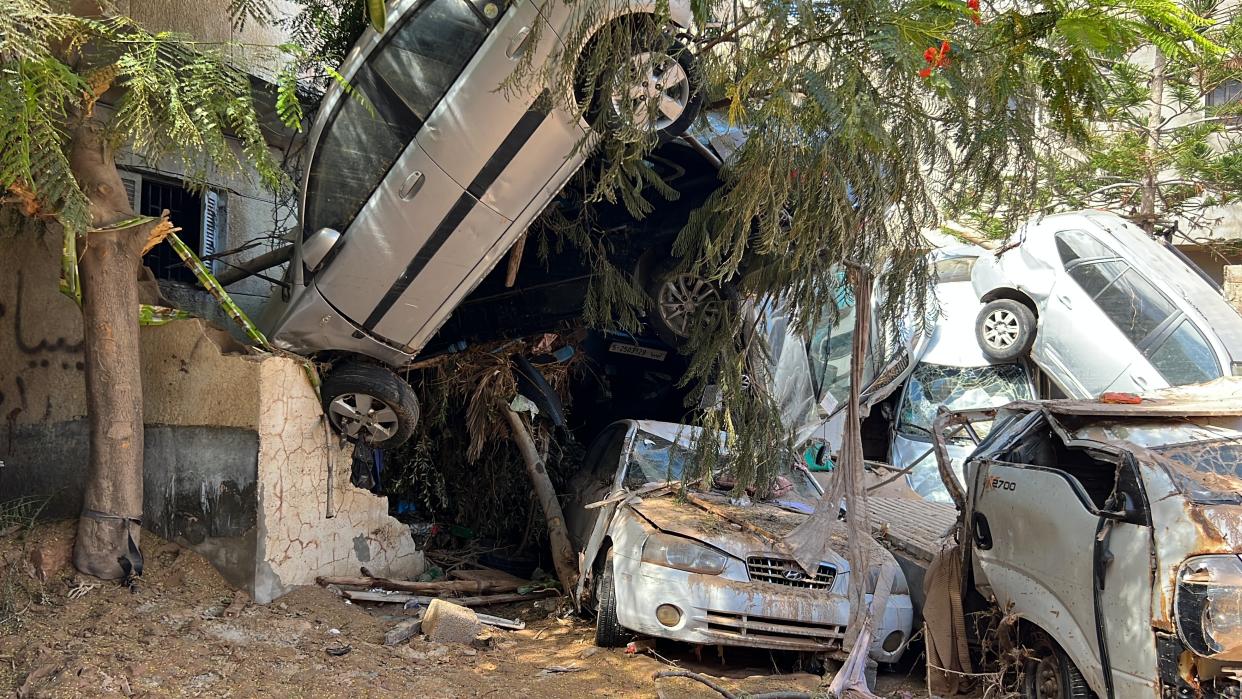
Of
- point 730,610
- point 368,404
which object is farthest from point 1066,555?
point 368,404

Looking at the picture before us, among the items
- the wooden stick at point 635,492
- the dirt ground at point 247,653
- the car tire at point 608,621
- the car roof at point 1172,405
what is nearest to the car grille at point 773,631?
the dirt ground at point 247,653

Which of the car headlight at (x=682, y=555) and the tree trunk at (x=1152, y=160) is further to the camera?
the tree trunk at (x=1152, y=160)

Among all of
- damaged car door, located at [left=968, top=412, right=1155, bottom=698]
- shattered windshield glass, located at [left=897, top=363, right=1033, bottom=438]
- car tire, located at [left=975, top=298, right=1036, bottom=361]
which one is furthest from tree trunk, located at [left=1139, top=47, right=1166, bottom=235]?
damaged car door, located at [left=968, top=412, right=1155, bottom=698]

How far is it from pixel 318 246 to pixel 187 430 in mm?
1519

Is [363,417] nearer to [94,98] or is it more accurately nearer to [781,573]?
[94,98]

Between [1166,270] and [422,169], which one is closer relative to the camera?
[422,169]

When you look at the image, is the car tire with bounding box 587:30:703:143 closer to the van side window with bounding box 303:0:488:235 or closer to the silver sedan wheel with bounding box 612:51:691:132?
the silver sedan wheel with bounding box 612:51:691:132

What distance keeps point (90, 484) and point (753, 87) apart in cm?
446

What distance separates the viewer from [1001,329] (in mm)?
10570

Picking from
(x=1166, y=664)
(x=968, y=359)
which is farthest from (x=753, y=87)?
(x=968, y=359)

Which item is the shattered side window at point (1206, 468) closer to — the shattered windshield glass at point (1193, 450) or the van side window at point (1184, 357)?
the shattered windshield glass at point (1193, 450)

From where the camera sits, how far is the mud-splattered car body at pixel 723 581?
16.7ft

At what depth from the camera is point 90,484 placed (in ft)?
16.9

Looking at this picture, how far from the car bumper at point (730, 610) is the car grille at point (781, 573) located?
0.06 metres
